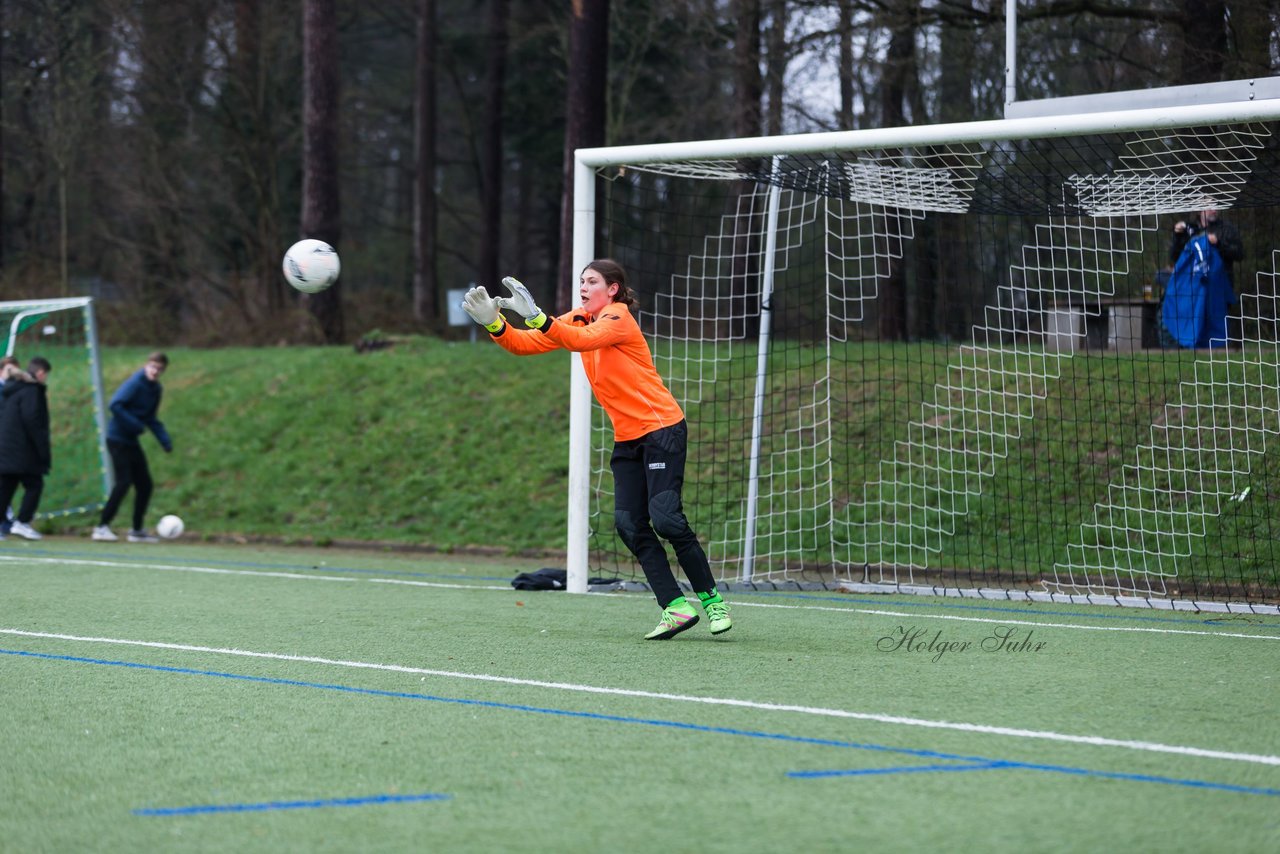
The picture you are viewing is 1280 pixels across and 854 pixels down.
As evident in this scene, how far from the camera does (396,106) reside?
119 feet

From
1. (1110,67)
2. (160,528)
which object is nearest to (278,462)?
(160,528)

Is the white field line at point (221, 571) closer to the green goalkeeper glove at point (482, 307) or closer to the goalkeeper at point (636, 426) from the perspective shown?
the goalkeeper at point (636, 426)

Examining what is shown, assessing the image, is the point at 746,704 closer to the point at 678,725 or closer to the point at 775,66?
the point at 678,725

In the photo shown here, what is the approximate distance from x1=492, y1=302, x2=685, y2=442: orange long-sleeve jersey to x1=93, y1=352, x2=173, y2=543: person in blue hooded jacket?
9142 mm

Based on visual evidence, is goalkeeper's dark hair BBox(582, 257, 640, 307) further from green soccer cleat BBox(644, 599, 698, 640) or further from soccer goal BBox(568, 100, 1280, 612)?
soccer goal BBox(568, 100, 1280, 612)

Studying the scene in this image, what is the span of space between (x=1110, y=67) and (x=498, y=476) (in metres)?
9.03

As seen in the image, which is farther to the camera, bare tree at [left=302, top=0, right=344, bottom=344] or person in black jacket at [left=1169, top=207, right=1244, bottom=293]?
bare tree at [left=302, top=0, right=344, bottom=344]

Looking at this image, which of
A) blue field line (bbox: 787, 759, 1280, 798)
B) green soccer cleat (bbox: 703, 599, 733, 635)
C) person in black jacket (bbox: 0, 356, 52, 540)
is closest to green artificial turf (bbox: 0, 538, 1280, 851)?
→ blue field line (bbox: 787, 759, 1280, 798)

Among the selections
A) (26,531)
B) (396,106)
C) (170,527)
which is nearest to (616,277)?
(170,527)

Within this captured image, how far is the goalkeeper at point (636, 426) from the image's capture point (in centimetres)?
760

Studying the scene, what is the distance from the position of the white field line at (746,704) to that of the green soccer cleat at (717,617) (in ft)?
5.02

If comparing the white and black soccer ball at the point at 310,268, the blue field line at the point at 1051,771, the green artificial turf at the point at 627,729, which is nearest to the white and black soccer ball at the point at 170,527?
the green artificial turf at the point at 627,729

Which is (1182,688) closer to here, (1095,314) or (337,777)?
(337,777)

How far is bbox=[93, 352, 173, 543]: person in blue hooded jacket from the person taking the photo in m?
15.7
